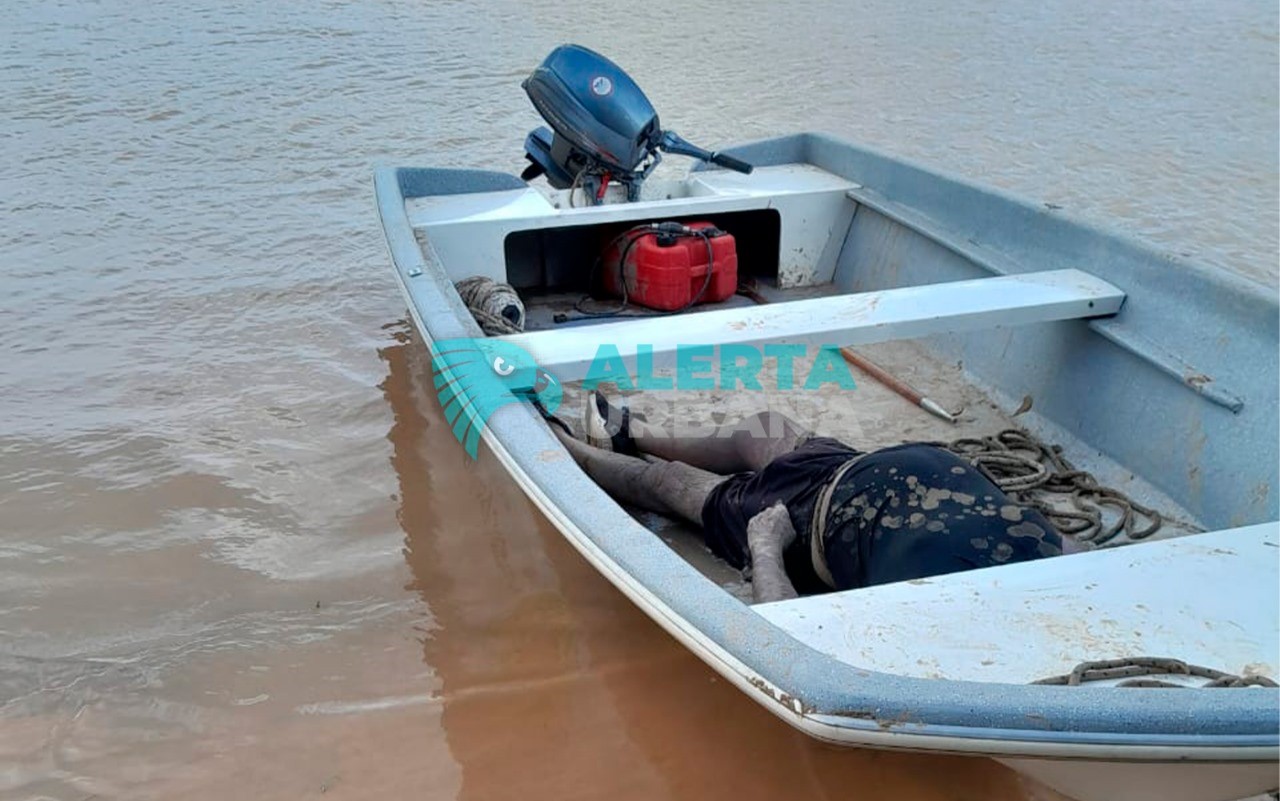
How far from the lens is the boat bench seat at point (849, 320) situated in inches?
117

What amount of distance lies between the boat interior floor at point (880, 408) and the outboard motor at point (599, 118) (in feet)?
3.49

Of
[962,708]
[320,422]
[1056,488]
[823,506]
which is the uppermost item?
[962,708]

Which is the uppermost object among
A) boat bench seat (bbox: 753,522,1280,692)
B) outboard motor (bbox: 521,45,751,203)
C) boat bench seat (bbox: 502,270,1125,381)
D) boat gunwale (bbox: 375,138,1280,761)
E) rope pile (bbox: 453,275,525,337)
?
outboard motor (bbox: 521,45,751,203)

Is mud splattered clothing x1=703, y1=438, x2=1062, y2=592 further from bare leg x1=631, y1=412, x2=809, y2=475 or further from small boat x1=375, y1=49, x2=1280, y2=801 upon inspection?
bare leg x1=631, y1=412, x2=809, y2=475

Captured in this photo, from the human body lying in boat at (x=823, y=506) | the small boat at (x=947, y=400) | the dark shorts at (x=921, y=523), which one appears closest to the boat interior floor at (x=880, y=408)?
the small boat at (x=947, y=400)

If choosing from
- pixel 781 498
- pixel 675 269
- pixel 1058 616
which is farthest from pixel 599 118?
pixel 1058 616

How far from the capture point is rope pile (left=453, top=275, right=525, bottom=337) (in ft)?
12.6

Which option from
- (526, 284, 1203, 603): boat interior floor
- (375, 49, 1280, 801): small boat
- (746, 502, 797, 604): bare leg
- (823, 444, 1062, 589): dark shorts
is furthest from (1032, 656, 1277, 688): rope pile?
(526, 284, 1203, 603): boat interior floor

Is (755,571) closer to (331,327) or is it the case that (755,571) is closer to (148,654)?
(148,654)

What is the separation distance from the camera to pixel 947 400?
3.80 m

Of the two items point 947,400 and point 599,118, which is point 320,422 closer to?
point 599,118

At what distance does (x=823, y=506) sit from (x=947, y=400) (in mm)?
1544

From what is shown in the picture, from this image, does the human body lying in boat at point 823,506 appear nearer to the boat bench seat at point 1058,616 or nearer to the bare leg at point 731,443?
the bare leg at point 731,443

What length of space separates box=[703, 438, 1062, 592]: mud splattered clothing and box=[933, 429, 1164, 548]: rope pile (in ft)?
2.15
